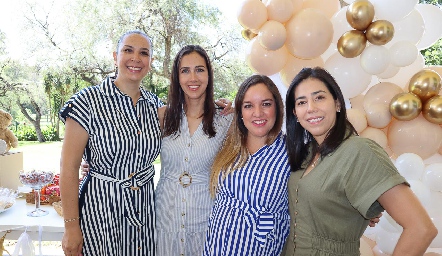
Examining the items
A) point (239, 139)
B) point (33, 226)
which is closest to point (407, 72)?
point (239, 139)

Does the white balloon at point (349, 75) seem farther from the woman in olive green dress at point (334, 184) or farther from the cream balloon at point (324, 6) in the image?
the woman in olive green dress at point (334, 184)

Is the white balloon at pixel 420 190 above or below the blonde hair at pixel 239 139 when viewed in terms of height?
below

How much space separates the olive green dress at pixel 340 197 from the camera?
1196 millimetres

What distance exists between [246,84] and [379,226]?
1.10 m

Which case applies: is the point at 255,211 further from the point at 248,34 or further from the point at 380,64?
the point at 248,34

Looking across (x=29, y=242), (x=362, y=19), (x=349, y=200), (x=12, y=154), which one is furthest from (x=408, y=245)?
(x=12, y=154)

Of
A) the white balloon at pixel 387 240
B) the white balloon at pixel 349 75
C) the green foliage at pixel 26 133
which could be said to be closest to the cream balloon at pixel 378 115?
the white balloon at pixel 349 75

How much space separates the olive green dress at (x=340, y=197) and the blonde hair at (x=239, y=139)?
0.91ft

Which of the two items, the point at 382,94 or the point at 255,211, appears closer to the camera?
the point at 255,211

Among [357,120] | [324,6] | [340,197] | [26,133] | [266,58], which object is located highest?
[324,6]

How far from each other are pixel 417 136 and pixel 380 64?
41cm

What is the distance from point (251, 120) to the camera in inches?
64.9

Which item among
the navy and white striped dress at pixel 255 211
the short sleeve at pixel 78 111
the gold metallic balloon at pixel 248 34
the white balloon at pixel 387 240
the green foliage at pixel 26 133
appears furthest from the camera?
the green foliage at pixel 26 133

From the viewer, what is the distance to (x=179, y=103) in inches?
74.4
